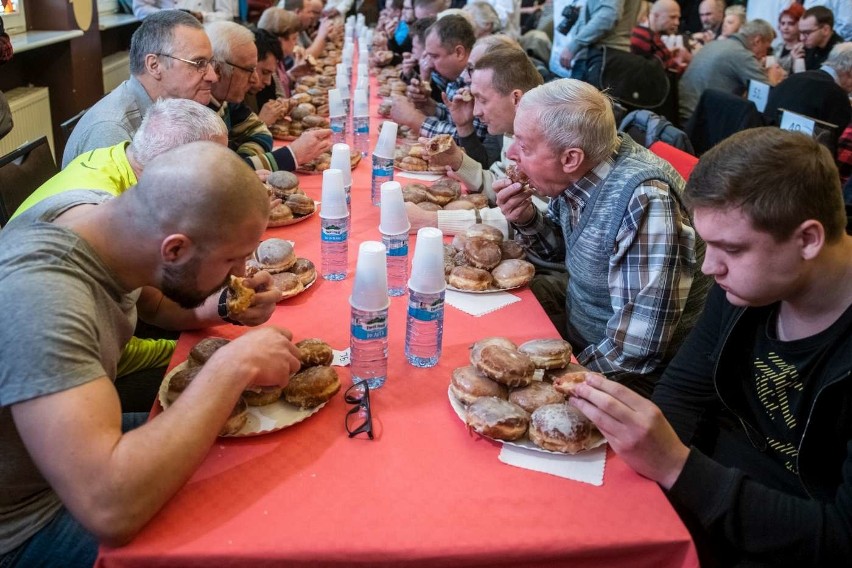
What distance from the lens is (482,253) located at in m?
2.28

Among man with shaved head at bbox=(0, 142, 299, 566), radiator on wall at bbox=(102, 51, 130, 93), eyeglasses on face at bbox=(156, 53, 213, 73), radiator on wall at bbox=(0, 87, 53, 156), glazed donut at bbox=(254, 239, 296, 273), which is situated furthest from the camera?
radiator on wall at bbox=(102, 51, 130, 93)

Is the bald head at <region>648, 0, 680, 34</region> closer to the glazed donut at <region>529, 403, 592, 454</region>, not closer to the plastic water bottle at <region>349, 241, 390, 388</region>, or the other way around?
the plastic water bottle at <region>349, 241, 390, 388</region>

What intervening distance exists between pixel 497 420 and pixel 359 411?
1.03ft

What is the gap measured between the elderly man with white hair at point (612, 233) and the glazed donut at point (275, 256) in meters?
0.85

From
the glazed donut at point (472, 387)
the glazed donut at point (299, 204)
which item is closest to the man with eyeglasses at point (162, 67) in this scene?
the glazed donut at point (299, 204)

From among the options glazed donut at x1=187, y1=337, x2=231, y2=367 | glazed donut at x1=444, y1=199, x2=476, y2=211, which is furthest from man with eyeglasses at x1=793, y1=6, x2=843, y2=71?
glazed donut at x1=187, y1=337, x2=231, y2=367

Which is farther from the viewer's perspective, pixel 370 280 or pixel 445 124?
pixel 445 124

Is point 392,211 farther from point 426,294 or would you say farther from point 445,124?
point 445,124

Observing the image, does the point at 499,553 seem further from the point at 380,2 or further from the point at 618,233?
the point at 380,2

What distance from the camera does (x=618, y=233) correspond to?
2.08m

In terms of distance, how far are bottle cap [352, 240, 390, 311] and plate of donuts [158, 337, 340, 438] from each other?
0.58 feet

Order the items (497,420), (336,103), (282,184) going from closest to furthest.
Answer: (497,420) < (282,184) < (336,103)

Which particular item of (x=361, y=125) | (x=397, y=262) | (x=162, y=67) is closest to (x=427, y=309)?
(x=397, y=262)

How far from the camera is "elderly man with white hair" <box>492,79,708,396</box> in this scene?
2027 mm
